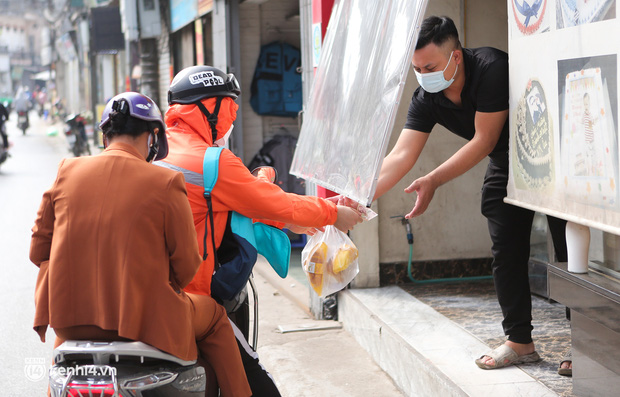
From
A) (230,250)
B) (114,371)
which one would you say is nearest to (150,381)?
(114,371)

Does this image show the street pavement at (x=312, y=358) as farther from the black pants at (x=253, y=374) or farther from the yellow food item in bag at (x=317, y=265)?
the black pants at (x=253, y=374)

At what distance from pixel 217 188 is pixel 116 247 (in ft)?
2.16

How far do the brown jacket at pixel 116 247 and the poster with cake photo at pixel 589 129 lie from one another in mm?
1491

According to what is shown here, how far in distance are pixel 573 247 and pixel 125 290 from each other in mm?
1932

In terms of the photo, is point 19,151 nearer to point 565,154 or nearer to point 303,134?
point 303,134

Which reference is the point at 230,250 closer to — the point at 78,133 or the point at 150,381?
the point at 150,381

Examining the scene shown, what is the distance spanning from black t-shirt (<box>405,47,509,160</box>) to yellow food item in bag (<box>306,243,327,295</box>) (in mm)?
915

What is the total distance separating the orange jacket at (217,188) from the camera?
3084mm

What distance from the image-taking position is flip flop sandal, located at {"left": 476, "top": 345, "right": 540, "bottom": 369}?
13.4 feet

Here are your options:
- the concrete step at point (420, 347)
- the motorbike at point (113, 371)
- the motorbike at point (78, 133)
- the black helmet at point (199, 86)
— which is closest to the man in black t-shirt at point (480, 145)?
the concrete step at point (420, 347)

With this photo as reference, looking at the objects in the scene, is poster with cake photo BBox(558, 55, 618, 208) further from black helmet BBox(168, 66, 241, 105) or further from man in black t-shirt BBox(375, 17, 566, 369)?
black helmet BBox(168, 66, 241, 105)

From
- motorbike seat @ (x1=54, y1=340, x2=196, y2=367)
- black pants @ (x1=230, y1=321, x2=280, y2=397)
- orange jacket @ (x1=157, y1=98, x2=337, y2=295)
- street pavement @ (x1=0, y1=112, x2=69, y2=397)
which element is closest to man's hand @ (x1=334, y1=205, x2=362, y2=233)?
orange jacket @ (x1=157, y1=98, x2=337, y2=295)

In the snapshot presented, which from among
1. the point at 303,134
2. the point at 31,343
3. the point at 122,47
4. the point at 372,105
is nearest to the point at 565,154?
the point at 372,105

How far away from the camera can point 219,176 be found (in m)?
3.08
